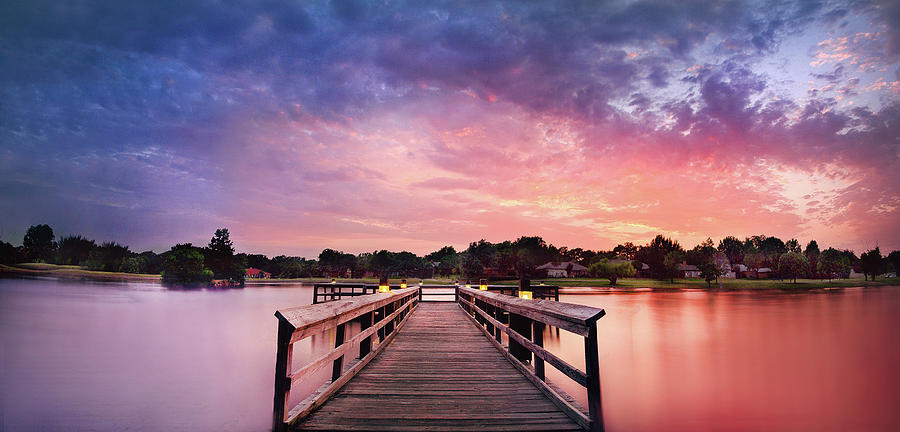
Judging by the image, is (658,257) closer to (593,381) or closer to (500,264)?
(500,264)

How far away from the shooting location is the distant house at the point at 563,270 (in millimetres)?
90938

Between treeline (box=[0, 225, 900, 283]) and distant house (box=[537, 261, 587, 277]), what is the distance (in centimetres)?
280

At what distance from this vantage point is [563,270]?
3661 inches

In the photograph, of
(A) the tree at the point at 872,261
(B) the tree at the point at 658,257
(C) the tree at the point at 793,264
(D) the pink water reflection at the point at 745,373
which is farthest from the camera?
(A) the tree at the point at 872,261

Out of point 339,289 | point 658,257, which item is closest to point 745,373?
point 339,289

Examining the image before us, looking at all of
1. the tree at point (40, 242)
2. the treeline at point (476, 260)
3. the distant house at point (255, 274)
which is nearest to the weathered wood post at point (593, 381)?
the treeline at point (476, 260)

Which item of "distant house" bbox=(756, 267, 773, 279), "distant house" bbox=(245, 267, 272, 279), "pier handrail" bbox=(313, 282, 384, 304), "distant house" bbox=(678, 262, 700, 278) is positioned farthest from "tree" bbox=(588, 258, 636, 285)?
"distant house" bbox=(245, 267, 272, 279)

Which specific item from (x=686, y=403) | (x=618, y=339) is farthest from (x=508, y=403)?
(x=618, y=339)

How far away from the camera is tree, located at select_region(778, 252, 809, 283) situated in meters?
73.9

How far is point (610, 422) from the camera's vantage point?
34.6 feet

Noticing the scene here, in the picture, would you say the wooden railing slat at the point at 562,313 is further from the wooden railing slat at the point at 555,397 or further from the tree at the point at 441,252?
the tree at the point at 441,252

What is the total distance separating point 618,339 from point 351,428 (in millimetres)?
20754

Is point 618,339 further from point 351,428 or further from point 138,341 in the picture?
point 138,341

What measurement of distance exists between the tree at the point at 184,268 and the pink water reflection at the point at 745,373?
73.3 m
